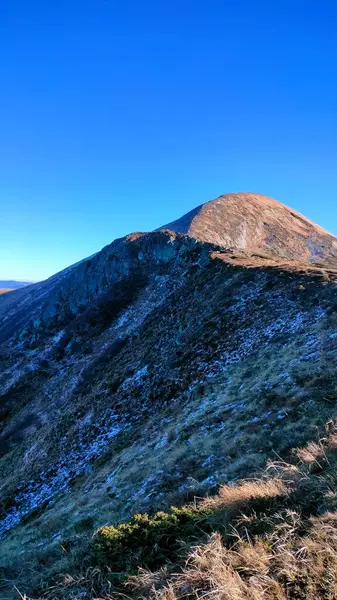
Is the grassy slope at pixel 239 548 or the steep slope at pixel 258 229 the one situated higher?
the steep slope at pixel 258 229

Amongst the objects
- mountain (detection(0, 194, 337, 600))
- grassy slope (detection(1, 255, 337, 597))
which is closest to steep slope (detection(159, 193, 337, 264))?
mountain (detection(0, 194, 337, 600))

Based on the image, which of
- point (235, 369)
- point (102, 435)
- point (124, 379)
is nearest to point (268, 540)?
point (235, 369)

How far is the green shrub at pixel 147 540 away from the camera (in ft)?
21.1

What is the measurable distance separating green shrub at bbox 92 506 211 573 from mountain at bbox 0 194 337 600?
0.07 meters

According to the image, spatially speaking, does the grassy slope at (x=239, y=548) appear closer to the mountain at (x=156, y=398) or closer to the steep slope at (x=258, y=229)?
the mountain at (x=156, y=398)

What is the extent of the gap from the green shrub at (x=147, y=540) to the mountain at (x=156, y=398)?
0.07 meters

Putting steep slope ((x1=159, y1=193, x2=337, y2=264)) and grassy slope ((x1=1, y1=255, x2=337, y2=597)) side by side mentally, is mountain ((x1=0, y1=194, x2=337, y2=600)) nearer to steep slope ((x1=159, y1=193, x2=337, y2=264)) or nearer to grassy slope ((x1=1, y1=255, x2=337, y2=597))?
grassy slope ((x1=1, y1=255, x2=337, y2=597))

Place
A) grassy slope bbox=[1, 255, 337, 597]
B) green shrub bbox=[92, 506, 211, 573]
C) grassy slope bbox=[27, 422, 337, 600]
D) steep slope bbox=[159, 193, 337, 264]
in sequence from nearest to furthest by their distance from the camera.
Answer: grassy slope bbox=[27, 422, 337, 600]
green shrub bbox=[92, 506, 211, 573]
grassy slope bbox=[1, 255, 337, 597]
steep slope bbox=[159, 193, 337, 264]

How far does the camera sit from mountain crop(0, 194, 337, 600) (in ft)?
36.4

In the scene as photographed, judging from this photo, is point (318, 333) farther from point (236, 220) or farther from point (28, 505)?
point (236, 220)

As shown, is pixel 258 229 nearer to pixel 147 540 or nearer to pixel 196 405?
pixel 196 405

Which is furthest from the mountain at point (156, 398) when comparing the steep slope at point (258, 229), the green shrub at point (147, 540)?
the steep slope at point (258, 229)

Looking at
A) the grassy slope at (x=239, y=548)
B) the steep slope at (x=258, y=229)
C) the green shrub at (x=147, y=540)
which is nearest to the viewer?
the grassy slope at (x=239, y=548)

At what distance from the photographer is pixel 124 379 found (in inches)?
1129
